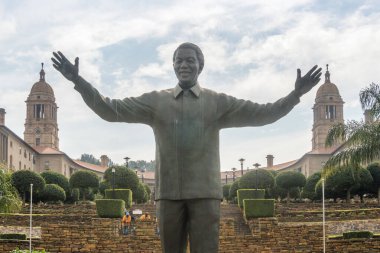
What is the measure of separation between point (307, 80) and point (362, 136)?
1598 cm

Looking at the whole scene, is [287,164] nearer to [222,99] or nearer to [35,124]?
[35,124]

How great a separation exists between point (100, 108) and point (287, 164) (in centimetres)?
9914

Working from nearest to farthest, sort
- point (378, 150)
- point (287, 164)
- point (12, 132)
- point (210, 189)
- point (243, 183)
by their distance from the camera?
1. point (210, 189)
2. point (378, 150)
3. point (243, 183)
4. point (12, 132)
5. point (287, 164)

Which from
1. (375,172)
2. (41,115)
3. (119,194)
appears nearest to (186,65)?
(119,194)

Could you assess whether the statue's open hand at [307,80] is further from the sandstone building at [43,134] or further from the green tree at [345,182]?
the sandstone building at [43,134]

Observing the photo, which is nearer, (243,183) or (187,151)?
(187,151)

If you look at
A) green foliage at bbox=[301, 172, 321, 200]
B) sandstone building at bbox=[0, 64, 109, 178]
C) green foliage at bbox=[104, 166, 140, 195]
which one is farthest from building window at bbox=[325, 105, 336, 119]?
green foliage at bbox=[104, 166, 140, 195]

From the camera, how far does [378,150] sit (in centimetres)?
2045

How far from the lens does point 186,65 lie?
499cm

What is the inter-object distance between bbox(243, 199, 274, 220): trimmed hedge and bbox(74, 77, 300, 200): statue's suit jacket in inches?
963

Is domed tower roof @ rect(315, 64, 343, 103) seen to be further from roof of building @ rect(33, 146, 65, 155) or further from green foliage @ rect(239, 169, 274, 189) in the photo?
green foliage @ rect(239, 169, 274, 189)

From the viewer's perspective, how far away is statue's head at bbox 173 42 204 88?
16.4 ft

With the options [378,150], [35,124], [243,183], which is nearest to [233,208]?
[243,183]

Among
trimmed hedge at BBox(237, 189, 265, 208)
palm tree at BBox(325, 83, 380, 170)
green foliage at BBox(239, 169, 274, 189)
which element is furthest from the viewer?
green foliage at BBox(239, 169, 274, 189)
